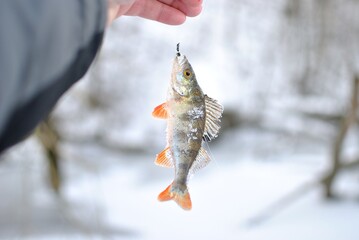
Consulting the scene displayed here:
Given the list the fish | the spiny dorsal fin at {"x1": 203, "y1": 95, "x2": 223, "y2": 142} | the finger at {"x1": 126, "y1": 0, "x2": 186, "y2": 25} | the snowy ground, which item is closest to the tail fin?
the fish

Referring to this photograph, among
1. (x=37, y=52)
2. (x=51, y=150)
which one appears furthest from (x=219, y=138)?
(x=37, y=52)

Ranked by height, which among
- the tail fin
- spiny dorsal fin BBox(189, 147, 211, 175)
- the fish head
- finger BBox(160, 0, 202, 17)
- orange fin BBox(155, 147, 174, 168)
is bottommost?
the tail fin

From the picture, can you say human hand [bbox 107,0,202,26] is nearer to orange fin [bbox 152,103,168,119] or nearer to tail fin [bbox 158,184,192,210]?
orange fin [bbox 152,103,168,119]

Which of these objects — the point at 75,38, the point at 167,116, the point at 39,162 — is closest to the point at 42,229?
the point at 39,162

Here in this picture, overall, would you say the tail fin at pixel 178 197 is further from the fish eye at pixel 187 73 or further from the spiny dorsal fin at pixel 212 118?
the fish eye at pixel 187 73

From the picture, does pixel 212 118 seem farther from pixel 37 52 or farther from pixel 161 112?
pixel 37 52
